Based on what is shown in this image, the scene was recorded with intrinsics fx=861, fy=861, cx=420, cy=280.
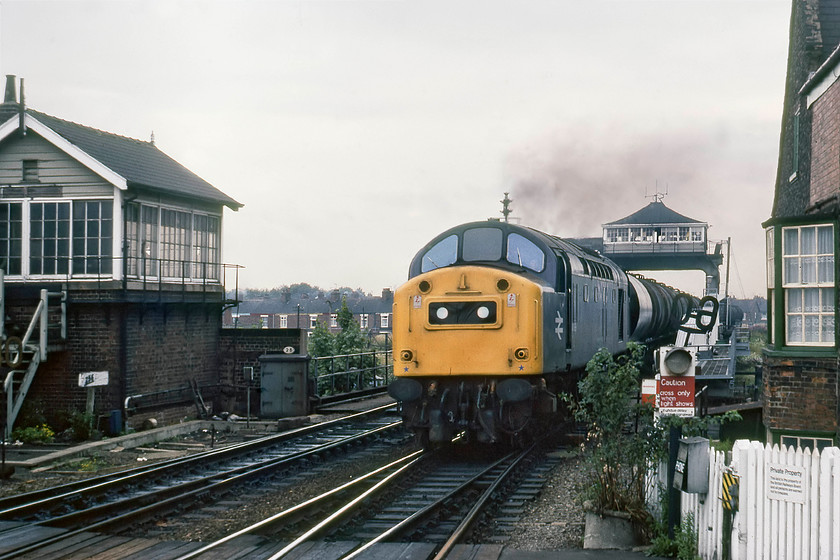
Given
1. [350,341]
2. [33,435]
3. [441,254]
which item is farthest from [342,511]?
[350,341]

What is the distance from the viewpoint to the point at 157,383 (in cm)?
1853

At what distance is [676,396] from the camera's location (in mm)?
7934

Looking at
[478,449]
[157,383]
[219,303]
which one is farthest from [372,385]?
[478,449]

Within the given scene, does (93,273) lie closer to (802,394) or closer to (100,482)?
(100,482)

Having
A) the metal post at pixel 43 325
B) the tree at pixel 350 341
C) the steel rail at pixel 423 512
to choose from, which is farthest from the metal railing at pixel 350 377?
the steel rail at pixel 423 512

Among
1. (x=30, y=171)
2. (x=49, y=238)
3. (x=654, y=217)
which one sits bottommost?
(x=49, y=238)

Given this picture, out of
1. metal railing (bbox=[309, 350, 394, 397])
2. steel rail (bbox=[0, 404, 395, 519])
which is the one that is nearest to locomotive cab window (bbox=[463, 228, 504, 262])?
steel rail (bbox=[0, 404, 395, 519])

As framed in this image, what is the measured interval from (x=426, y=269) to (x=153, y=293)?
25.5 feet

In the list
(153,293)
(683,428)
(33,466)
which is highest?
(153,293)

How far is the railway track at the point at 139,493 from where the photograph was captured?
350 inches

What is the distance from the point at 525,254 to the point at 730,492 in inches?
241

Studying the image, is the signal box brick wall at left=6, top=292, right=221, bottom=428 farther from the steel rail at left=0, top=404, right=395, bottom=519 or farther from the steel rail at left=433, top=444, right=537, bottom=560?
the steel rail at left=433, top=444, right=537, bottom=560

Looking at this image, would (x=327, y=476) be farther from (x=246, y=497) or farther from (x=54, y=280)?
(x=54, y=280)

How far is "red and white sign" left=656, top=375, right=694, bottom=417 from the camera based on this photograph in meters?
7.89
